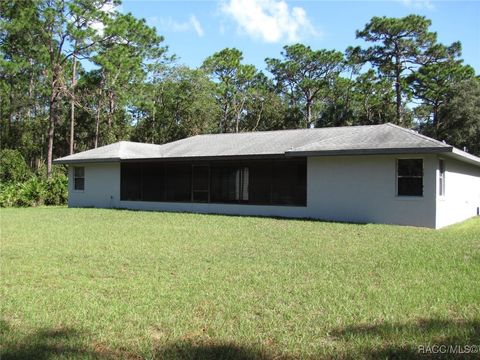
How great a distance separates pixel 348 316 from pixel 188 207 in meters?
15.0

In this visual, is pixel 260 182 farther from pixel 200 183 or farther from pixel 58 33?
pixel 58 33

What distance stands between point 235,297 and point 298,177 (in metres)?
11.6

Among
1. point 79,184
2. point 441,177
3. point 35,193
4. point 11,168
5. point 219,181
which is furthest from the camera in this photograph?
point 11,168

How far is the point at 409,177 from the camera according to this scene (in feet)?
48.1

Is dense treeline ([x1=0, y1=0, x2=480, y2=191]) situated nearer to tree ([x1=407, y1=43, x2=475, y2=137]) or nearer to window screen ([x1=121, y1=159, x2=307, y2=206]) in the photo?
tree ([x1=407, y1=43, x2=475, y2=137])

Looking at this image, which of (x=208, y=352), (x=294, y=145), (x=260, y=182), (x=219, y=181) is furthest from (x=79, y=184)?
(x=208, y=352)

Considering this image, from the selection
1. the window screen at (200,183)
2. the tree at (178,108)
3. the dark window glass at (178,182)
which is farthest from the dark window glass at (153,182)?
the tree at (178,108)

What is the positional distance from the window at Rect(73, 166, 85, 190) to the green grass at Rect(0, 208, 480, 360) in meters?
13.0

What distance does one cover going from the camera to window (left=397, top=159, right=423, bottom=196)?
14469 mm

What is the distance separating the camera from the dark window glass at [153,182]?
67.7 ft

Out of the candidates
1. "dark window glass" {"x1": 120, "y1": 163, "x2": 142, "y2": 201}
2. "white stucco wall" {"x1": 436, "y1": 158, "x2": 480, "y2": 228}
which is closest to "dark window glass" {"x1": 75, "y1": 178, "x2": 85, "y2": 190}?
Answer: "dark window glass" {"x1": 120, "y1": 163, "x2": 142, "y2": 201}

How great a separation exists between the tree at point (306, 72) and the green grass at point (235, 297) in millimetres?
36968

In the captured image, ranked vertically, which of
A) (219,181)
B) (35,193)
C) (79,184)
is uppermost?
(219,181)

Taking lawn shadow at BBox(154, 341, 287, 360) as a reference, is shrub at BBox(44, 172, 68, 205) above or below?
above
